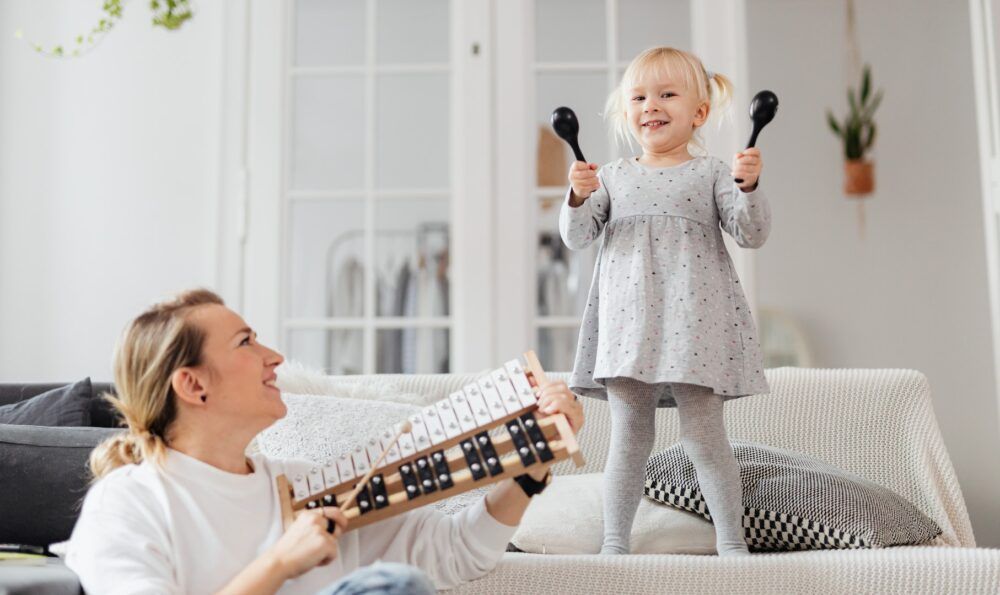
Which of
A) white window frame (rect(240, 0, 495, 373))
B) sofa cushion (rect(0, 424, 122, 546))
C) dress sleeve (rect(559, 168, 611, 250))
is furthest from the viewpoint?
white window frame (rect(240, 0, 495, 373))

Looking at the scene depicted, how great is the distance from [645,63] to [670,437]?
84cm

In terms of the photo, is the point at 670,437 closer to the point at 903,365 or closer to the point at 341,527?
the point at 341,527

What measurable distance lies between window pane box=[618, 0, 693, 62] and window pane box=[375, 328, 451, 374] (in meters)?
1.05

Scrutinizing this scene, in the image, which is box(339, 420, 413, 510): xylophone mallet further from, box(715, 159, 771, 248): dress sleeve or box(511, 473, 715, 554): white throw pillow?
box(715, 159, 771, 248): dress sleeve

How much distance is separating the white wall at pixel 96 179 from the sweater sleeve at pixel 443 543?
189 centimetres

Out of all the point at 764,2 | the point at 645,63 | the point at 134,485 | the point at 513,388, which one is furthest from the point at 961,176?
the point at 134,485

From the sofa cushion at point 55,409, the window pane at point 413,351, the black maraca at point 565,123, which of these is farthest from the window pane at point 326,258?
the black maraca at point 565,123

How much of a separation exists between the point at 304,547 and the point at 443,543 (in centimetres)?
28

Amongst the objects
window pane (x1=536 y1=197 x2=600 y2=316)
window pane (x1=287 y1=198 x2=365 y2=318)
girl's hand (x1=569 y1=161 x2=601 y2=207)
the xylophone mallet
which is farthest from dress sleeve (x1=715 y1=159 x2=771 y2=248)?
window pane (x1=287 y1=198 x2=365 y2=318)

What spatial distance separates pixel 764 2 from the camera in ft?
14.5

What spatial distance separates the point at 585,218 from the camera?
6.07ft

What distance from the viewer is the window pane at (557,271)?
3.17 m

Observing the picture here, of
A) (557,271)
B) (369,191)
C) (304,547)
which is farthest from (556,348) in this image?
(304,547)

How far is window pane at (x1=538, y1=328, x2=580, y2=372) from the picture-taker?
10.5ft
